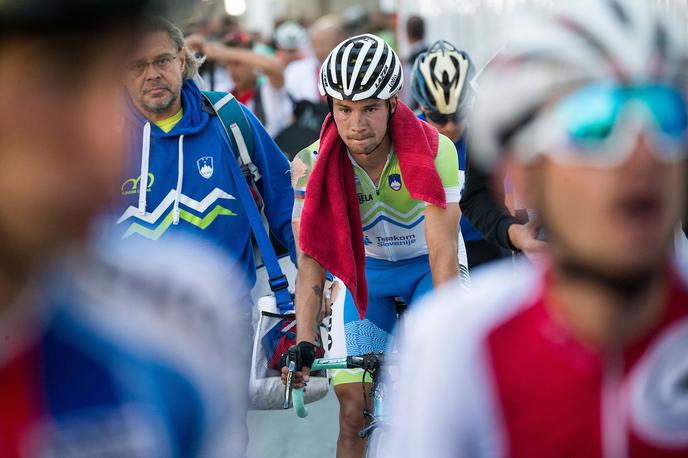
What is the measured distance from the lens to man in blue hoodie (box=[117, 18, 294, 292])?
5.20 metres

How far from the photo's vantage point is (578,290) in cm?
168

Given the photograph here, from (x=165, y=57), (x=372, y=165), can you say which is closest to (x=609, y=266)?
(x=372, y=165)

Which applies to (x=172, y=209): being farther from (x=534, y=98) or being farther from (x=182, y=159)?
(x=534, y=98)

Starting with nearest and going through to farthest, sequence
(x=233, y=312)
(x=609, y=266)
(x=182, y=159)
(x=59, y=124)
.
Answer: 1. (x=59, y=124)
2. (x=609, y=266)
3. (x=233, y=312)
4. (x=182, y=159)

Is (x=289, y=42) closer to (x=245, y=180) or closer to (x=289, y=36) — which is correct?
(x=289, y=36)

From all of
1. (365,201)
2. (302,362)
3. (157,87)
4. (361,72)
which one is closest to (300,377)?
(302,362)

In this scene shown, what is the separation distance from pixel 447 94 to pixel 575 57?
5637 millimetres

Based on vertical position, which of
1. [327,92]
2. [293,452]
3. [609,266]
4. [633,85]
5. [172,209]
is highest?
[633,85]

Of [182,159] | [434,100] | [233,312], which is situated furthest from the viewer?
[434,100]

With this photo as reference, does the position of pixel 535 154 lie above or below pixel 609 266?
above

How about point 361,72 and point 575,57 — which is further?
point 361,72

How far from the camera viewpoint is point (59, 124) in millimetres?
1335

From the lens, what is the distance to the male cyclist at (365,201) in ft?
16.5

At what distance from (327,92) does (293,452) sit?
2900 millimetres
